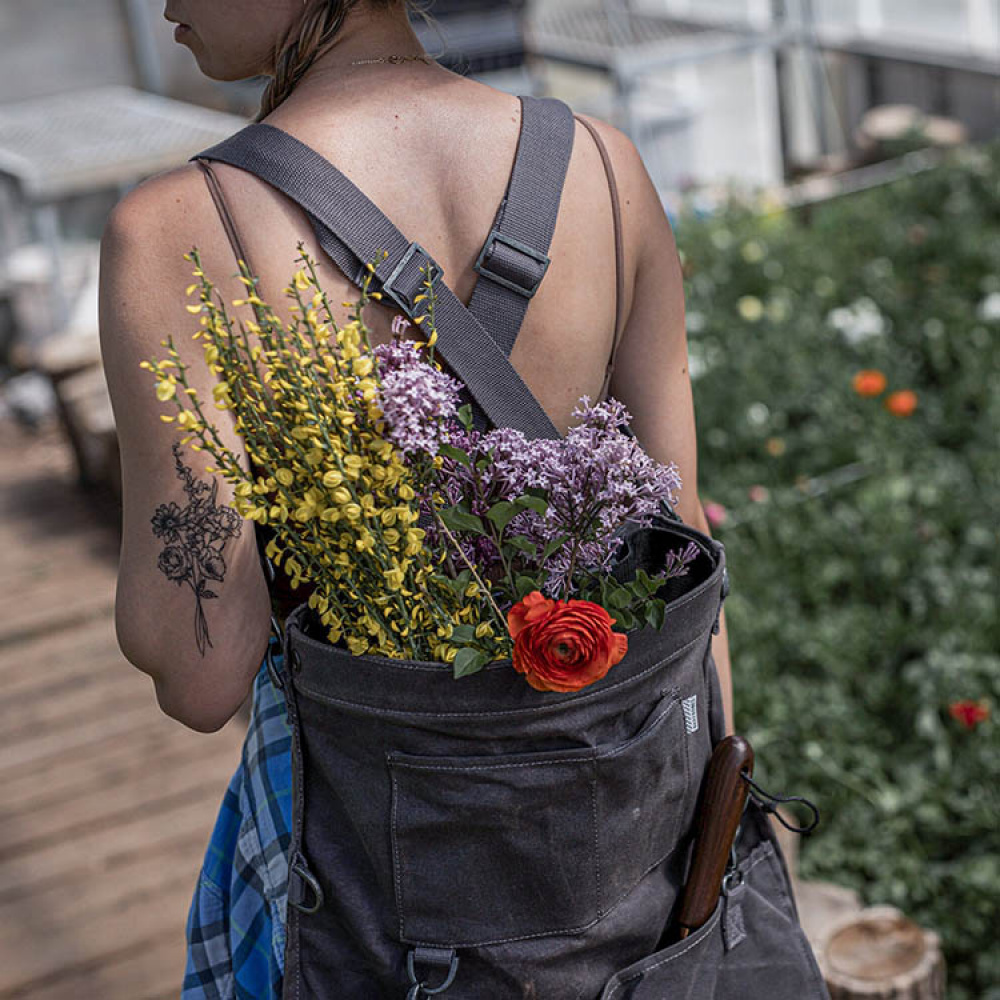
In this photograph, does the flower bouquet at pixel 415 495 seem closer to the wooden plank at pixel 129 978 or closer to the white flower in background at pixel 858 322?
the wooden plank at pixel 129 978

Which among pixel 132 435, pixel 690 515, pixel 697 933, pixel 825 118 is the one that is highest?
pixel 132 435

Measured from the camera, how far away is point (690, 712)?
1.18 meters

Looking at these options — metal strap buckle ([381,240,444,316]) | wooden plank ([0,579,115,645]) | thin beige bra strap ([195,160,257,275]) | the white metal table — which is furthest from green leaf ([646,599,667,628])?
the white metal table

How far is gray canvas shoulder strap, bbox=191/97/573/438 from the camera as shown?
1.10 m

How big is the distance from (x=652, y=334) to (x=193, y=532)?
0.52 meters

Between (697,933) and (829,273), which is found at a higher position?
(697,933)

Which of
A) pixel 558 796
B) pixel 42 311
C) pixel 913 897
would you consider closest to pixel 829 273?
pixel 913 897

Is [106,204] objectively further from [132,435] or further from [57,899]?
[132,435]

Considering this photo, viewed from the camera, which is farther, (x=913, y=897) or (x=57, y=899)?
(x=57, y=899)

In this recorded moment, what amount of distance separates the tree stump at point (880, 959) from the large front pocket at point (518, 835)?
1.15 meters

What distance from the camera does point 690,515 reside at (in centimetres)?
143

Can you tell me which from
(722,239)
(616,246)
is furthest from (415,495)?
(722,239)

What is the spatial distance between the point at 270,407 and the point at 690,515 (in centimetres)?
57

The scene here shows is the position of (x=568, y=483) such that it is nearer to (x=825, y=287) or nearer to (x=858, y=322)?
(x=858, y=322)
